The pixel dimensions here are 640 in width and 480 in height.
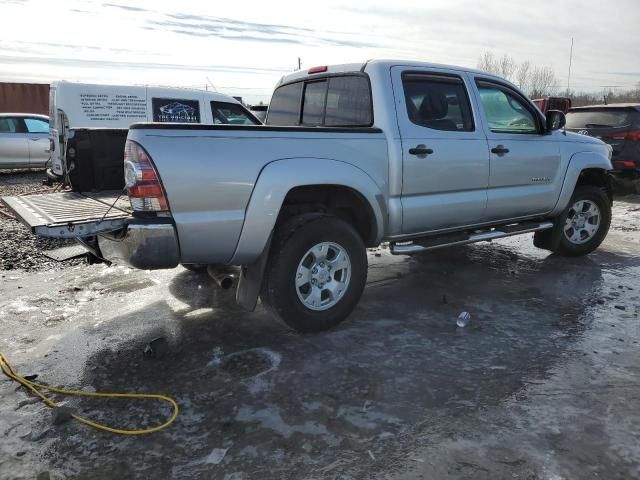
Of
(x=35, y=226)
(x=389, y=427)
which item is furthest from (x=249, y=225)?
(x=389, y=427)

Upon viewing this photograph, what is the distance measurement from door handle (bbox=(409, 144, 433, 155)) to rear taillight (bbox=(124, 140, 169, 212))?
2.09m

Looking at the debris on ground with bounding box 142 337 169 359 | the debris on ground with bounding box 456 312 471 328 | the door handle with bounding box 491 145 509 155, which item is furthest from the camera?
the door handle with bounding box 491 145 509 155

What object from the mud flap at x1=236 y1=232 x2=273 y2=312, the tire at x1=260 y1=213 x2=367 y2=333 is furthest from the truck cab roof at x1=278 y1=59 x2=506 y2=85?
the mud flap at x1=236 y1=232 x2=273 y2=312

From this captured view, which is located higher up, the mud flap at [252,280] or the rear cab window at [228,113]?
the rear cab window at [228,113]

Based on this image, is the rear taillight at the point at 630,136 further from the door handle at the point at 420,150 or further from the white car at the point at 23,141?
the white car at the point at 23,141

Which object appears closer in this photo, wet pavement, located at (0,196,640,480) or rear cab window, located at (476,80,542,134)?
wet pavement, located at (0,196,640,480)

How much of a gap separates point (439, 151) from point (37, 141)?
12555mm

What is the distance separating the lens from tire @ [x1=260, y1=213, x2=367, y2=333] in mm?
3881

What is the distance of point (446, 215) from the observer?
486 cm

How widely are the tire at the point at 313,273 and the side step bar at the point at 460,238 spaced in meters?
0.52

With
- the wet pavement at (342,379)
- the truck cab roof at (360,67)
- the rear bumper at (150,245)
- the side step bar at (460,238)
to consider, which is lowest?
the wet pavement at (342,379)

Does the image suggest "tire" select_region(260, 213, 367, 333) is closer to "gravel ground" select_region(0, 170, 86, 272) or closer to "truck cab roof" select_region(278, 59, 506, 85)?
"truck cab roof" select_region(278, 59, 506, 85)

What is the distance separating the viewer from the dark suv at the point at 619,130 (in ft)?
33.3

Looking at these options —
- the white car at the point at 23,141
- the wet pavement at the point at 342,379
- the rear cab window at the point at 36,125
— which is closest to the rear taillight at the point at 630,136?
the wet pavement at the point at 342,379
